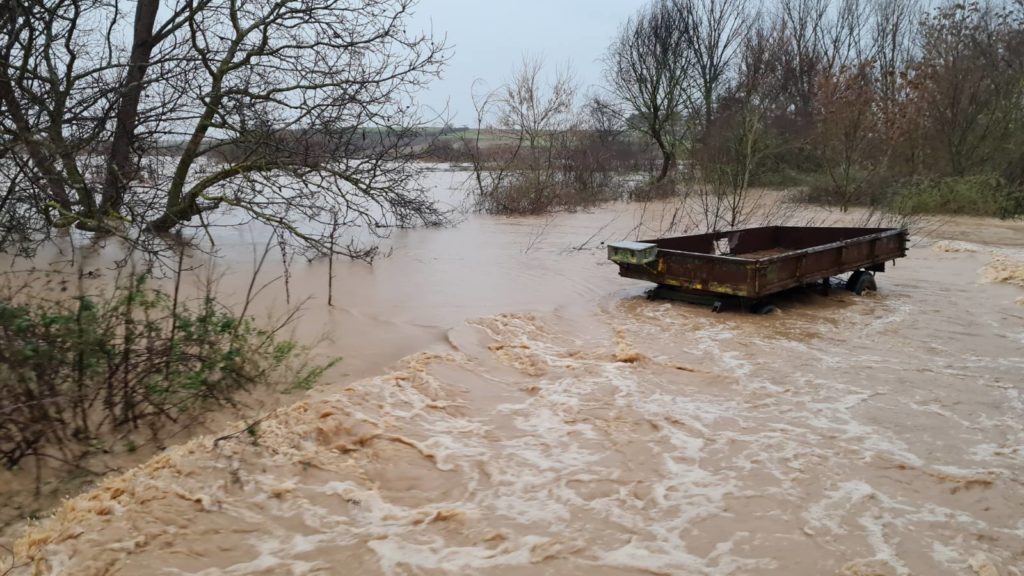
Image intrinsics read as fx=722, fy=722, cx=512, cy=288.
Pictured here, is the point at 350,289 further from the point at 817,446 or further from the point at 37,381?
the point at 817,446

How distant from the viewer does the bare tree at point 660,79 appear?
2956cm

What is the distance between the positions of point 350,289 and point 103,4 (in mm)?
4839

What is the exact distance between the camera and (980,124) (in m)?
21.5

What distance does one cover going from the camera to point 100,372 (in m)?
4.87

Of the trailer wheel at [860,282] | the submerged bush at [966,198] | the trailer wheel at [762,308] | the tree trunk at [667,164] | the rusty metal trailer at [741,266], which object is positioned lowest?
the trailer wheel at [762,308]

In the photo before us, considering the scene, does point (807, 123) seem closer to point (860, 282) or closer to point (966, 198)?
point (966, 198)

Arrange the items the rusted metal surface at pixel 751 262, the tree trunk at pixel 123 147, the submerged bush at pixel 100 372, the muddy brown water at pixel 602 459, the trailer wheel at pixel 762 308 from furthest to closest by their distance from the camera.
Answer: the trailer wheel at pixel 762 308 → the rusted metal surface at pixel 751 262 → the tree trunk at pixel 123 147 → the submerged bush at pixel 100 372 → the muddy brown water at pixel 602 459

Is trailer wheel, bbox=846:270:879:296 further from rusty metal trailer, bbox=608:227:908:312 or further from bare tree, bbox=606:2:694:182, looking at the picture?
bare tree, bbox=606:2:694:182

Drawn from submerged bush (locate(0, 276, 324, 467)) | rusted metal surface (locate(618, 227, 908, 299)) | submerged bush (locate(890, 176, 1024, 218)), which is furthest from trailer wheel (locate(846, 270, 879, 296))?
submerged bush (locate(890, 176, 1024, 218))

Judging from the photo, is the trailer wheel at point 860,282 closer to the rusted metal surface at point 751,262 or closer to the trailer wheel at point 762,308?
the rusted metal surface at point 751,262

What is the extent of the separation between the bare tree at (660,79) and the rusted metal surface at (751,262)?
58.7ft

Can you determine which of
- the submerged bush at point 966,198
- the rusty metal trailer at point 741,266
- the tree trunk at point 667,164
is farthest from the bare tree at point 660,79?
the rusty metal trailer at point 741,266

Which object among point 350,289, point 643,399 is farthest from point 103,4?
point 643,399

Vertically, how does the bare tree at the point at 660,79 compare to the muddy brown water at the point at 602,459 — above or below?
above
